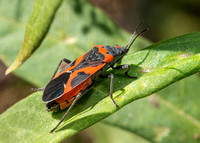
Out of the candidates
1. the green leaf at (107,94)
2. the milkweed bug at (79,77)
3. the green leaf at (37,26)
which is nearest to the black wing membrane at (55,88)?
the milkweed bug at (79,77)

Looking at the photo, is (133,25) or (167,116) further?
(133,25)

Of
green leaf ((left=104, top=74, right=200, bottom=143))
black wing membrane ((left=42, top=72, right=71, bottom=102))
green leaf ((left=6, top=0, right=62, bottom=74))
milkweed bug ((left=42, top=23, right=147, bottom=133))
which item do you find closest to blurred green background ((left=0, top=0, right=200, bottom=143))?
green leaf ((left=104, top=74, right=200, bottom=143))

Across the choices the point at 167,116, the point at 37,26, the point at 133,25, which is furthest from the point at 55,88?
the point at 133,25

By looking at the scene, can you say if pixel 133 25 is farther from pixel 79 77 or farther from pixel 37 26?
pixel 37 26

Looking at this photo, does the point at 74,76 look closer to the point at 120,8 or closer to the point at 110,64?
the point at 110,64

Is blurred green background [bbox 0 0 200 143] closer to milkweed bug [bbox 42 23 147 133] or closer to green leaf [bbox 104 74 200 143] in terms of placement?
green leaf [bbox 104 74 200 143]
